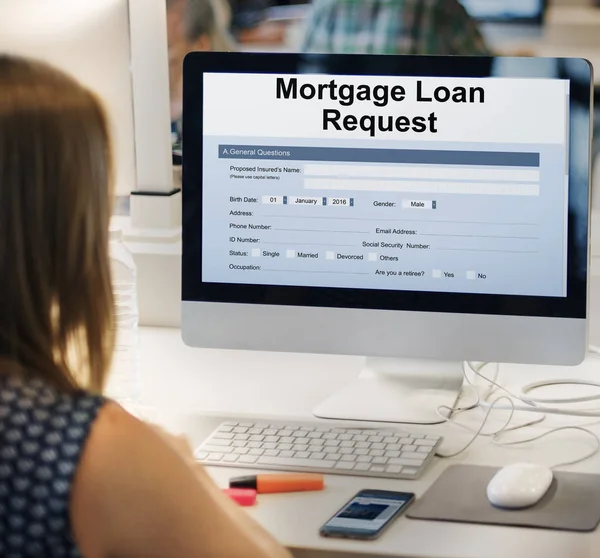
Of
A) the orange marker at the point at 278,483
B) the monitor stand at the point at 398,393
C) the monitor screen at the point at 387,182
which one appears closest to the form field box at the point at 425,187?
the monitor screen at the point at 387,182

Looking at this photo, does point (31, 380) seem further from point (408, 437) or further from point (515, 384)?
point (515, 384)

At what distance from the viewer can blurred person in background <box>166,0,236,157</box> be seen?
70.7 inches

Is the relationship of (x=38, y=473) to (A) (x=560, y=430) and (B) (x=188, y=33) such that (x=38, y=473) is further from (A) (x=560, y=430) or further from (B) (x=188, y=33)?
(B) (x=188, y=33)

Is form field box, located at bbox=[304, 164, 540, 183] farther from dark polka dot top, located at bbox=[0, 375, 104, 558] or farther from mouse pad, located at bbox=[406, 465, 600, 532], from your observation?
dark polka dot top, located at bbox=[0, 375, 104, 558]

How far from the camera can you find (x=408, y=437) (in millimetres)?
1277

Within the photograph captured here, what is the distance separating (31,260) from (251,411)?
0.59 m

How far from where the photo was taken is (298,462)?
121 centimetres

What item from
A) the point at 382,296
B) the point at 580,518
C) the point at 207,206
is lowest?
the point at 580,518

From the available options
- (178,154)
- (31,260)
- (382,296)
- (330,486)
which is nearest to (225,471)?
(330,486)

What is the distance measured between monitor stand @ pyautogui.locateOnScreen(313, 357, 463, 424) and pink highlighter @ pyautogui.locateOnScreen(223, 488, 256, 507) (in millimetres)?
274

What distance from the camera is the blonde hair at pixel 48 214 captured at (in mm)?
857

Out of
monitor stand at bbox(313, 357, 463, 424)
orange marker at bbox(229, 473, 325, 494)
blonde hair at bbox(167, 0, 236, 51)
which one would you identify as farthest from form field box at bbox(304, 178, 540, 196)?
blonde hair at bbox(167, 0, 236, 51)

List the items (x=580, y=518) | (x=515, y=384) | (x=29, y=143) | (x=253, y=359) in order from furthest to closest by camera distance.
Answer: (x=253, y=359)
(x=515, y=384)
(x=580, y=518)
(x=29, y=143)

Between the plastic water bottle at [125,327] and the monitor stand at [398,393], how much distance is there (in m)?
0.27
